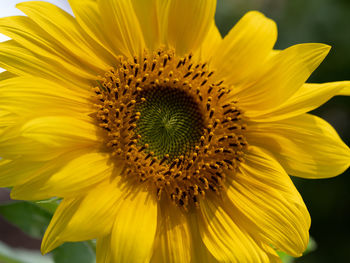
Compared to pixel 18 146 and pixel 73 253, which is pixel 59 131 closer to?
pixel 18 146

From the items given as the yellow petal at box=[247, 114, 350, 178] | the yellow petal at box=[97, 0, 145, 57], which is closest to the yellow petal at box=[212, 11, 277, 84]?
the yellow petal at box=[247, 114, 350, 178]

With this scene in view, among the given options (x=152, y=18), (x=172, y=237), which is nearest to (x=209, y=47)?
(x=152, y=18)

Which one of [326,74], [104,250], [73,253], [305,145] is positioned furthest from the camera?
[326,74]

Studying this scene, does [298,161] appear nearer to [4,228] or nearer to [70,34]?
[70,34]

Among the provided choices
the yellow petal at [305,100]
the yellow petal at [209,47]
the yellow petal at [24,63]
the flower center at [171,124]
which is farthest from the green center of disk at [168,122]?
the yellow petal at [24,63]

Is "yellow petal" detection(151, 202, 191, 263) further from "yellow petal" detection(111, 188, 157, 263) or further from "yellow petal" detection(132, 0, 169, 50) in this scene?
"yellow petal" detection(132, 0, 169, 50)

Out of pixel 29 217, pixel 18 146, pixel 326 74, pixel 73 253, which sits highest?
pixel 326 74
